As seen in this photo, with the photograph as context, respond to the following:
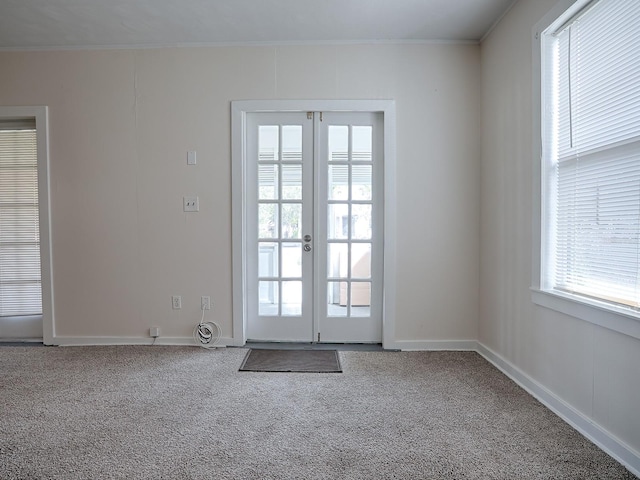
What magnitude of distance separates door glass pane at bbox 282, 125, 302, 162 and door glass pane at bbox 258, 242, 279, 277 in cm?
79

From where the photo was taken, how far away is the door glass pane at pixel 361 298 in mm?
3492

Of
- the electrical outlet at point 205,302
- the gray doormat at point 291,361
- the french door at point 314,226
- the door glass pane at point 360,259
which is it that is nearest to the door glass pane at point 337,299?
the french door at point 314,226

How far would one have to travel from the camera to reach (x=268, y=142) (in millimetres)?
3461

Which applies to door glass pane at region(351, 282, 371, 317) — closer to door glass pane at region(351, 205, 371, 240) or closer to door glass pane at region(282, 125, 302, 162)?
door glass pane at region(351, 205, 371, 240)

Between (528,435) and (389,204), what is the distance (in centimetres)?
192

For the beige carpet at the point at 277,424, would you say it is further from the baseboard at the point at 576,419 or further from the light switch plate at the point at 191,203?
the light switch plate at the point at 191,203

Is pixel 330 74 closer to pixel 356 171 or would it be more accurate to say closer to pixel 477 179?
pixel 356 171

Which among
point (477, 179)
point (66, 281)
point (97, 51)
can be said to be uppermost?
point (97, 51)

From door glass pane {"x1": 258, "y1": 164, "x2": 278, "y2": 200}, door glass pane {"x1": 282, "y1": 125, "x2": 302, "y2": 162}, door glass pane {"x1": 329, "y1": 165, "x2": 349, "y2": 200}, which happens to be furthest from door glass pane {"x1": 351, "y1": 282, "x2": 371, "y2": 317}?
door glass pane {"x1": 282, "y1": 125, "x2": 302, "y2": 162}

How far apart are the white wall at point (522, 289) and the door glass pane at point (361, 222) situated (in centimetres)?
96

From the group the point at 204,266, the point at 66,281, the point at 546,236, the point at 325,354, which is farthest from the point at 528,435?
the point at 66,281

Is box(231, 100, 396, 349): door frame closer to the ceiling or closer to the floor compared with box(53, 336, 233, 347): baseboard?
closer to the ceiling

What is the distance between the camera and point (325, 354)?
Answer: 3.22 m

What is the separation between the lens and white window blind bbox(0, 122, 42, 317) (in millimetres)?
3564
